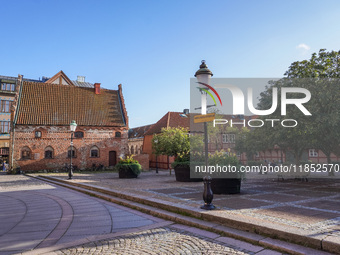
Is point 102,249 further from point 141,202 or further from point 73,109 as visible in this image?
point 73,109

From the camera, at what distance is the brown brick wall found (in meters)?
27.2

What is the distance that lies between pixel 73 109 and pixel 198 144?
17.0 m

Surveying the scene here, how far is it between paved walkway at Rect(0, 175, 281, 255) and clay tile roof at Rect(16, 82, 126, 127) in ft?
75.8

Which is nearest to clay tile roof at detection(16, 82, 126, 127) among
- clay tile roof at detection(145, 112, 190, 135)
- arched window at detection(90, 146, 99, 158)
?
arched window at detection(90, 146, 99, 158)

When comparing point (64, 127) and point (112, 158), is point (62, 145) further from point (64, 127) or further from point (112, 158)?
point (112, 158)

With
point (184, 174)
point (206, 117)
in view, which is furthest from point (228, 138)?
point (206, 117)

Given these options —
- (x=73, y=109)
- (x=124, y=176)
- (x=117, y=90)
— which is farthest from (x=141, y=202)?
(x=117, y=90)

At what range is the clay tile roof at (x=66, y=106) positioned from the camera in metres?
28.8

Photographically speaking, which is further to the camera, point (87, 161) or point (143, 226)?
point (87, 161)

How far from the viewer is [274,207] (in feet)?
23.1

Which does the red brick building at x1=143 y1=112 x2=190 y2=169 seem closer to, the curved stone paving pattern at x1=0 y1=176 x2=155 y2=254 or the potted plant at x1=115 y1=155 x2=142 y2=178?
the potted plant at x1=115 y1=155 x2=142 y2=178

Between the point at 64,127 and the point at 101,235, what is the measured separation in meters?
26.2

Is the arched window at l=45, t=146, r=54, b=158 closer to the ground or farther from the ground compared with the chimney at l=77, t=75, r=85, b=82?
closer to the ground

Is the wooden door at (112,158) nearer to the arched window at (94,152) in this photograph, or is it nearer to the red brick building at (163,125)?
the arched window at (94,152)
